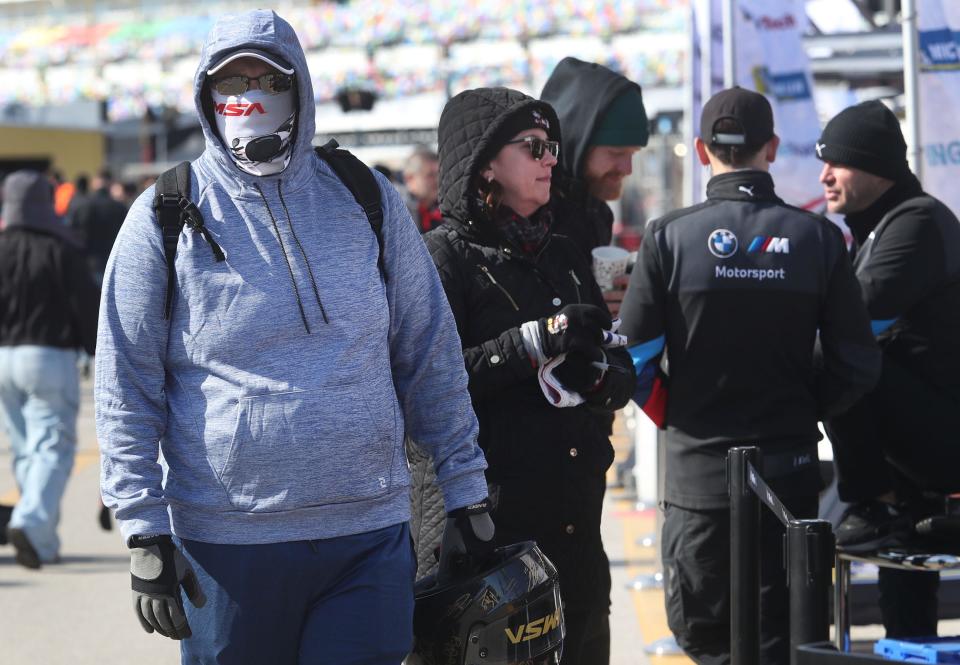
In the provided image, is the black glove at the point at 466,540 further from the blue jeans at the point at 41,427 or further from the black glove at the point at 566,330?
the blue jeans at the point at 41,427

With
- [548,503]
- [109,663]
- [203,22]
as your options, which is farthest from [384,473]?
[203,22]

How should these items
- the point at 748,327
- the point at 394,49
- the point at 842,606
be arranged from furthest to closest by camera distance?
the point at 394,49 < the point at 842,606 < the point at 748,327

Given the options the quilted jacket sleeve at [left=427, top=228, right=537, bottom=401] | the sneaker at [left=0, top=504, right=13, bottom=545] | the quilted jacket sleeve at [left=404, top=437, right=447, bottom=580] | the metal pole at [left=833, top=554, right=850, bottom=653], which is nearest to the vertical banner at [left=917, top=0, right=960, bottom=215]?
the metal pole at [left=833, top=554, right=850, bottom=653]

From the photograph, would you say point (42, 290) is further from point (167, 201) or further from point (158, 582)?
point (158, 582)

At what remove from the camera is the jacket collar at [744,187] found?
14.5 feet

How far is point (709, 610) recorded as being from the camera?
442cm

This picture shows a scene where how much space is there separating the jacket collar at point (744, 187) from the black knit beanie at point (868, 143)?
24.9 inches

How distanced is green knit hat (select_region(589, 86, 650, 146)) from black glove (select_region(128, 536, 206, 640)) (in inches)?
89.8

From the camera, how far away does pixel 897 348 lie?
490 cm

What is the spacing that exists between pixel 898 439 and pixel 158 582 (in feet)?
9.21

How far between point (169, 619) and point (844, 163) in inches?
117

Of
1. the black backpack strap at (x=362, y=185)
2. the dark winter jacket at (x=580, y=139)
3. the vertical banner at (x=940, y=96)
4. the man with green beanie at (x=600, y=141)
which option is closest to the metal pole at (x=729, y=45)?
the vertical banner at (x=940, y=96)

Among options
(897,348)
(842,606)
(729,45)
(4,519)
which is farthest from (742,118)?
(4,519)

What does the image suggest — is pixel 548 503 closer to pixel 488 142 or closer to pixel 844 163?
pixel 488 142
